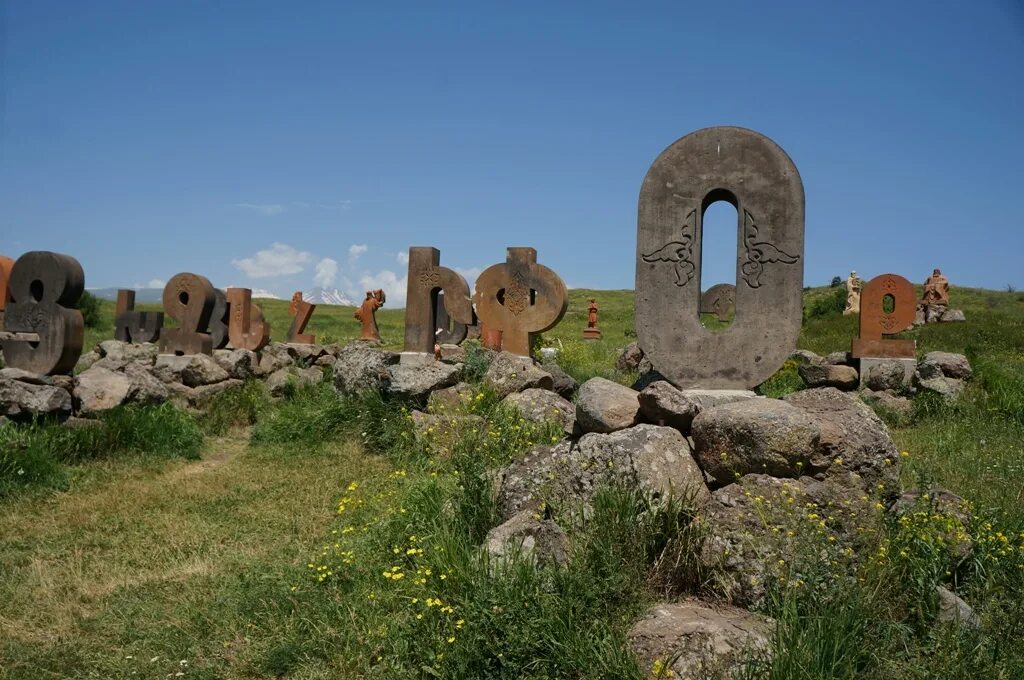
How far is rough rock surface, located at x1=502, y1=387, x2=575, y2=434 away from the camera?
8008mm

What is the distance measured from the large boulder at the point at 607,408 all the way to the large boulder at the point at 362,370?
14.5 feet

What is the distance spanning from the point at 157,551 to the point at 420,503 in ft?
6.58

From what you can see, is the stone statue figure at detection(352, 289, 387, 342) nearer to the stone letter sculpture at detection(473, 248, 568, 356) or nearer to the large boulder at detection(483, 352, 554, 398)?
the stone letter sculpture at detection(473, 248, 568, 356)

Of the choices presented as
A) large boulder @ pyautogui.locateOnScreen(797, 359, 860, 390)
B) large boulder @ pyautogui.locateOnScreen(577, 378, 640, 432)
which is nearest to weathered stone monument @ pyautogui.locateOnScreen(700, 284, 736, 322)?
large boulder @ pyautogui.locateOnScreen(797, 359, 860, 390)

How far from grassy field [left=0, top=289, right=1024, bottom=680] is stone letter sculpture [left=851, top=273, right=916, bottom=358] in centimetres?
534

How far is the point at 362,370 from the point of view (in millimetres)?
10367

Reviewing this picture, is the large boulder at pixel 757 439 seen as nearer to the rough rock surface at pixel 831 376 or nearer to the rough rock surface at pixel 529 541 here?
the rough rock surface at pixel 529 541

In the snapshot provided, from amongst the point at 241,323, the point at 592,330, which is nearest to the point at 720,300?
the point at 592,330

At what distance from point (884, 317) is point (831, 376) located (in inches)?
87.0

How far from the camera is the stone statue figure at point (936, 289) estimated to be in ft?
88.3

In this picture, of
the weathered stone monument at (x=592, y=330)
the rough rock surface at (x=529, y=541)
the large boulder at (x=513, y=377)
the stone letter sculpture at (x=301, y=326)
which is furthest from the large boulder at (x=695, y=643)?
the weathered stone monument at (x=592, y=330)

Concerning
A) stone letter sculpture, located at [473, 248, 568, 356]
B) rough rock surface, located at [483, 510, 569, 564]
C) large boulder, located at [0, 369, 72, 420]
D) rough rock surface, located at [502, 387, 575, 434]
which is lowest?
rough rock surface, located at [483, 510, 569, 564]

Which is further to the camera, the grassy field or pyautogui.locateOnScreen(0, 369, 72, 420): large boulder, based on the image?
pyautogui.locateOnScreen(0, 369, 72, 420): large boulder

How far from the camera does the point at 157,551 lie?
595 cm
